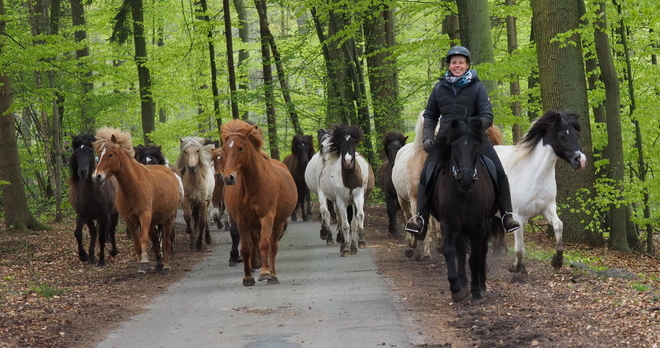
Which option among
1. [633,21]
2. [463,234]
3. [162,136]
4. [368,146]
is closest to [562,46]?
[633,21]

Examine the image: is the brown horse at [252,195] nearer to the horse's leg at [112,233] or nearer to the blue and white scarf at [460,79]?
the blue and white scarf at [460,79]

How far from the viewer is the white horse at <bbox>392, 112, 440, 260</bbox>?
494 inches

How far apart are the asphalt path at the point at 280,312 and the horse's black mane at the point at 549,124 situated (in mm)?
2842

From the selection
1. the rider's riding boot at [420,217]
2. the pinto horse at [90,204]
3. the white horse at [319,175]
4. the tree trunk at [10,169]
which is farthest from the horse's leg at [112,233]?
the rider's riding boot at [420,217]

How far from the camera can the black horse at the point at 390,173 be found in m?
17.1

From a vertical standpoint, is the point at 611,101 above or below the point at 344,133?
above

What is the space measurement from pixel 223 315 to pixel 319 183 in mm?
7719

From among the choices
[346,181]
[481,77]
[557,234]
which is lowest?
[557,234]

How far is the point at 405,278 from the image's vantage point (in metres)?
11.3

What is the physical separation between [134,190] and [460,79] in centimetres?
611

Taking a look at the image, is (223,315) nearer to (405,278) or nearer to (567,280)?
(405,278)

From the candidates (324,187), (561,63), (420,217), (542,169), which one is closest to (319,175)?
(324,187)

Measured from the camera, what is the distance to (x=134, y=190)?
12.7 meters

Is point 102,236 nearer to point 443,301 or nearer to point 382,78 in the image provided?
point 443,301
